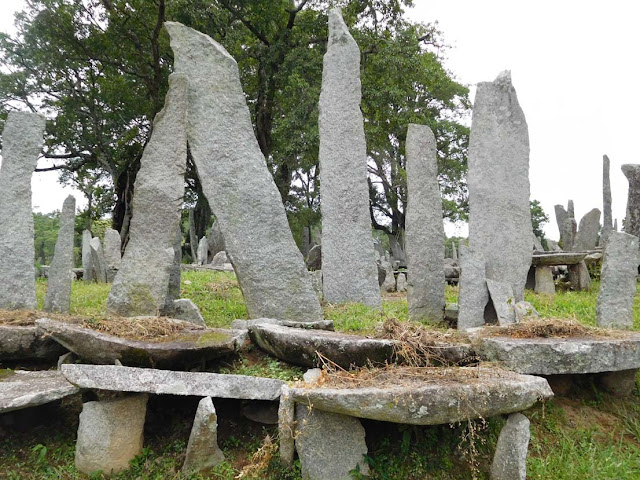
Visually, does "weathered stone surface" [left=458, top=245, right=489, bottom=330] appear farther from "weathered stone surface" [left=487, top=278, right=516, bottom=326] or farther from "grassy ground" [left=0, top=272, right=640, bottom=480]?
"grassy ground" [left=0, top=272, right=640, bottom=480]

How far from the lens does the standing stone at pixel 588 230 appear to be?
12.8 m

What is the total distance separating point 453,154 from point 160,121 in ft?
66.2

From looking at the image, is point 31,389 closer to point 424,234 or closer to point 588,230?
point 424,234

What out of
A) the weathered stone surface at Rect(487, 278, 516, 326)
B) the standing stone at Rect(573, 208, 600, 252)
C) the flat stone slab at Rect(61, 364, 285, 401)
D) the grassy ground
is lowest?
the grassy ground

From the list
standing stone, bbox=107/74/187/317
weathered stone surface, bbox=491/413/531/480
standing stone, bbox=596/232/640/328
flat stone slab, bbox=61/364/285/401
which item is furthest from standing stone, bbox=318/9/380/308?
weathered stone surface, bbox=491/413/531/480

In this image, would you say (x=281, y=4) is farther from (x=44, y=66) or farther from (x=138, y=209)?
(x=138, y=209)

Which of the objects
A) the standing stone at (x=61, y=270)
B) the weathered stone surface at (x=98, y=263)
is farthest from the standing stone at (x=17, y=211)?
the weathered stone surface at (x=98, y=263)

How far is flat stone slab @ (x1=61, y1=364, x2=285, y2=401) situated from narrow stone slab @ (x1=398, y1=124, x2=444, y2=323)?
2.95 metres

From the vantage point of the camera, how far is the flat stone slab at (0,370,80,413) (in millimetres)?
3002

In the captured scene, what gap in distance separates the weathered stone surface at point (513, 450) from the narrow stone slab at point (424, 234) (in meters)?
2.90

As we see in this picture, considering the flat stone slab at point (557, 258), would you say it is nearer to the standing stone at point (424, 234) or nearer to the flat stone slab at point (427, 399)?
the standing stone at point (424, 234)

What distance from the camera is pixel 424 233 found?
588 centimetres

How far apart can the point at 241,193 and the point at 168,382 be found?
265 centimetres

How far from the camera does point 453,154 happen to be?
2341 cm
